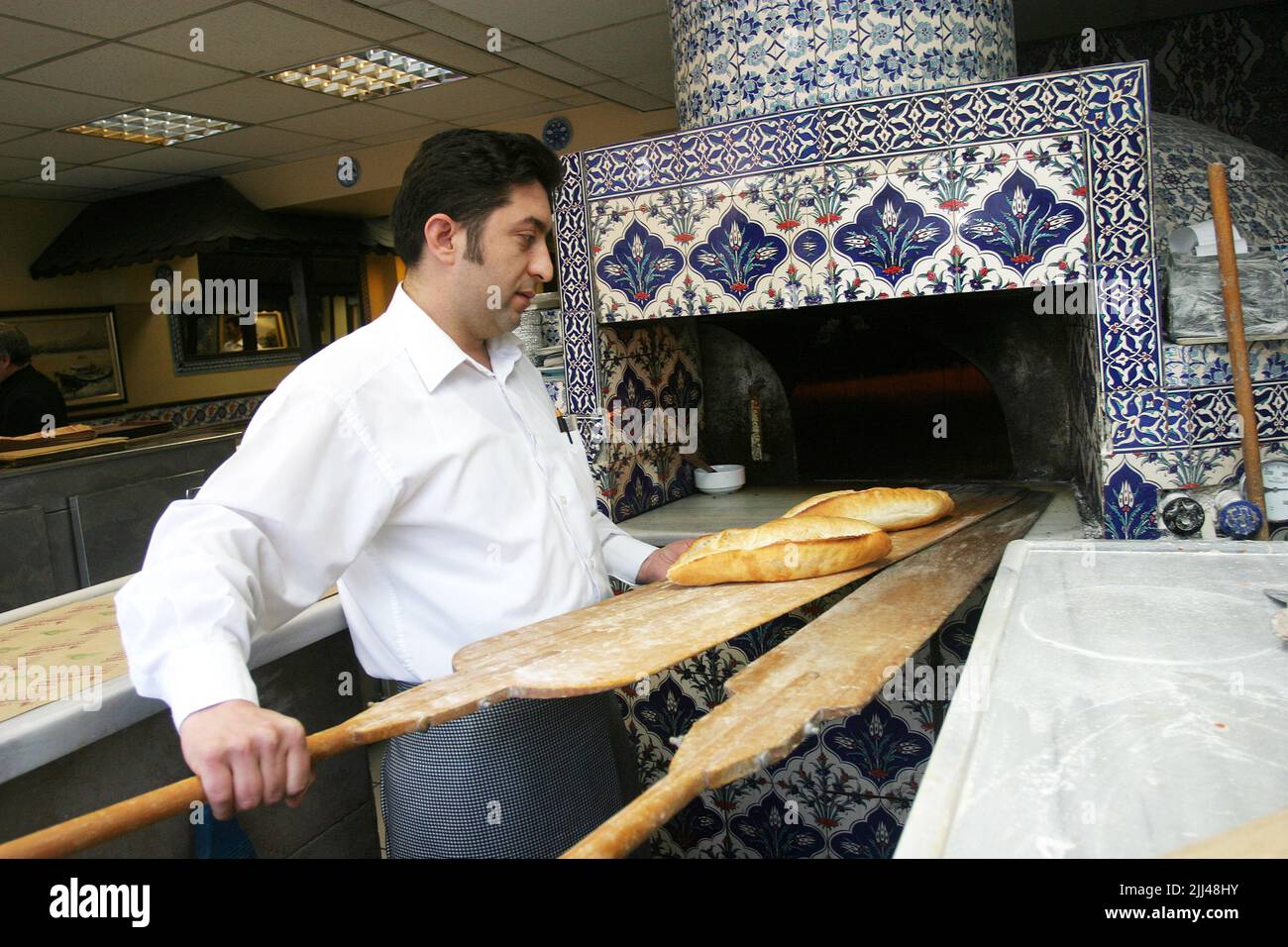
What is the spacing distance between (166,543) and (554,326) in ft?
7.63

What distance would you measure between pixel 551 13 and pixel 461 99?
1955 mm

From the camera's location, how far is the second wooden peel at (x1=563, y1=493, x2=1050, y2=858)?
90 cm

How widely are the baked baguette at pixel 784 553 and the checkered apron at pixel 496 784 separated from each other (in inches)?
13.8

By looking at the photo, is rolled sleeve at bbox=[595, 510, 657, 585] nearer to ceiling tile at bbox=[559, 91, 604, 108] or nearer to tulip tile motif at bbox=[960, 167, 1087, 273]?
tulip tile motif at bbox=[960, 167, 1087, 273]

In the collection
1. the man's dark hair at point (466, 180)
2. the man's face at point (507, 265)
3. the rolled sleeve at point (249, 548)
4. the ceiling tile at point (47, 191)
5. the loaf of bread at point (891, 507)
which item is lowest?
the loaf of bread at point (891, 507)

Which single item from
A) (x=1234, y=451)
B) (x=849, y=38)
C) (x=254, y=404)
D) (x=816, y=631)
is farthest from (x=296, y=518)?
(x=254, y=404)

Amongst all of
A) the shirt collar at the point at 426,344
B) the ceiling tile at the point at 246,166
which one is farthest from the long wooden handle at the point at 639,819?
the ceiling tile at the point at 246,166

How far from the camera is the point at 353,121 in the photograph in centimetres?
723

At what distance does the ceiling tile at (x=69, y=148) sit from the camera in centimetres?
692

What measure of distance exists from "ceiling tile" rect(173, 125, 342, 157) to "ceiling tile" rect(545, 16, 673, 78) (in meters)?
2.67

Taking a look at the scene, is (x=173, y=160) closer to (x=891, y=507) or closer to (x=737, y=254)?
(x=737, y=254)

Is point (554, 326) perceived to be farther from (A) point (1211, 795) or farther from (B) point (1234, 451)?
(A) point (1211, 795)

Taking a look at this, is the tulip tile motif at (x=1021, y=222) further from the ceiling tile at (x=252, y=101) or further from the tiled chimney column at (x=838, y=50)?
the ceiling tile at (x=252, y=101)

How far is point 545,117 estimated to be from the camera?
760 cm
